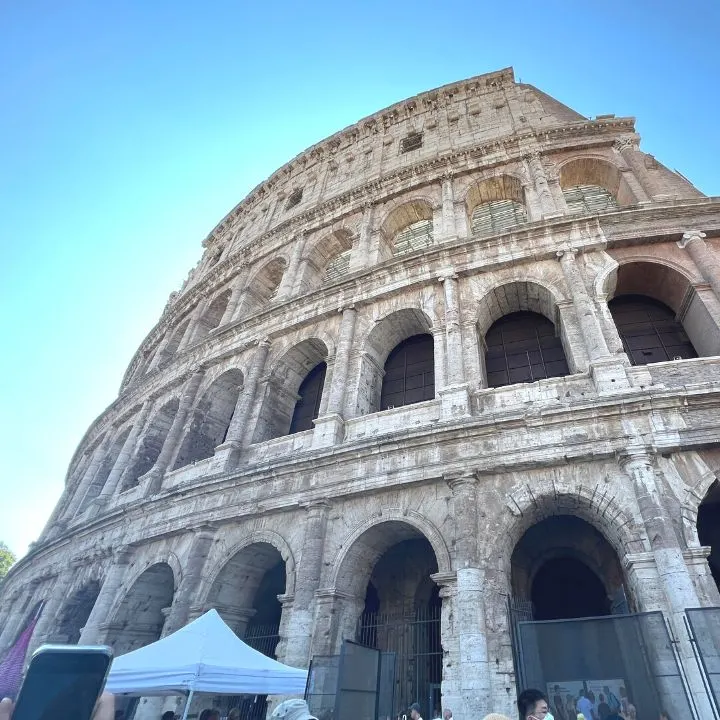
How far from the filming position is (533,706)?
307 cm

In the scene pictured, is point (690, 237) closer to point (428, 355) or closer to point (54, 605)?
point (428, 355)

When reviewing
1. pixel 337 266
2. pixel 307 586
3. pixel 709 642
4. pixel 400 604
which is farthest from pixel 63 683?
pixel 337 266

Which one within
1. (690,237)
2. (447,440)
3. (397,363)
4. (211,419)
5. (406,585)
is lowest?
(406,585)

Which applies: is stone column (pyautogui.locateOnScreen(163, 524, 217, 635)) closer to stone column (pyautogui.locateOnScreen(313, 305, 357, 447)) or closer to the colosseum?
the colosseum

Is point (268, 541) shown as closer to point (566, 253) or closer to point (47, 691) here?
point (47, 691)

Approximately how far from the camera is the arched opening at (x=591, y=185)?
12.6 metres

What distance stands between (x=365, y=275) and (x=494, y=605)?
740 cm

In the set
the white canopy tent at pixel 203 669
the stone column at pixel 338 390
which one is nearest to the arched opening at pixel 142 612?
the stone column at pixel 338 390

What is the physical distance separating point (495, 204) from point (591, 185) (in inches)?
104

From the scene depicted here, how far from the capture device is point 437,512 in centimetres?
726

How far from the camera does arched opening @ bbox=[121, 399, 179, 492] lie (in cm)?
1298

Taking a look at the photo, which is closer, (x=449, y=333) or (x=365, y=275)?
(x=449, y=333)

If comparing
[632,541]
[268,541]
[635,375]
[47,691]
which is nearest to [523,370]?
[635,375]

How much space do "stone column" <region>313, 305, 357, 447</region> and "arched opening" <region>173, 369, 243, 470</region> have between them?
3.42m
